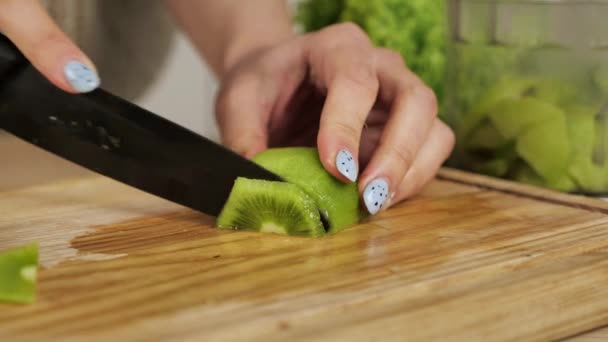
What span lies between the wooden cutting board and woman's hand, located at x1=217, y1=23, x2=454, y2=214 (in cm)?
10

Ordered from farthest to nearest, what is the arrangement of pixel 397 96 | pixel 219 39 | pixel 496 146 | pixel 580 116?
pixel 219 39
pixel 496 146
pixel 580 116
pixel 397 96

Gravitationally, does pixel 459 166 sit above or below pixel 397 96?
below

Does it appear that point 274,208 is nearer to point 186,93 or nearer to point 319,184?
point 319,184

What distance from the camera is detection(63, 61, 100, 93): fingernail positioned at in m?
1.23

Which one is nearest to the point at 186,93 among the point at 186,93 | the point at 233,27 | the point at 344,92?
the point at 186,93

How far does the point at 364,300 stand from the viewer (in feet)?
3.12

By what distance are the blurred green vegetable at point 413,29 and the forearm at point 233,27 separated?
20cm

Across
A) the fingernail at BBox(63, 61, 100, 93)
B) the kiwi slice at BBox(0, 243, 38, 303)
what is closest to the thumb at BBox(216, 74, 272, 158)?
the fingernail at BBox(63, 61, 100, 93)

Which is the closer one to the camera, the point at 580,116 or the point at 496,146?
the point at 580,116

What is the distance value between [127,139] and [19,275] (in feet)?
1.24

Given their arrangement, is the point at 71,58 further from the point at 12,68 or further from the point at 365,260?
the point at 365,260

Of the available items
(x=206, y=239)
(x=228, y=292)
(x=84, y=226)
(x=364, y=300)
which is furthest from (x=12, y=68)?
(x=364, y=300)

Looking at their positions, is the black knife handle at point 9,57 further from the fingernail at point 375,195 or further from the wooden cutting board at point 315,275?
the fingernail at point 375,195

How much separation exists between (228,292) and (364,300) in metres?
0.16
